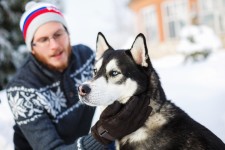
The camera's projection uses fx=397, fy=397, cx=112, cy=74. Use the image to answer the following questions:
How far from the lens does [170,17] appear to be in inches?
831

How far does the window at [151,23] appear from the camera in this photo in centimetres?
2188

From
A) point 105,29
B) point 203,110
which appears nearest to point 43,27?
point 203,110

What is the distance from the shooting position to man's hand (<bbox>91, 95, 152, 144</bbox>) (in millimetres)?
2502

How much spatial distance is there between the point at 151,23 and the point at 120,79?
20.0 meters

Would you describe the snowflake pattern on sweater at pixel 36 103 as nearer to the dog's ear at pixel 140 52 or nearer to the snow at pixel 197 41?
the dog's ear at pixel 140 52

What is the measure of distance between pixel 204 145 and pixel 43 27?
5.40 ft

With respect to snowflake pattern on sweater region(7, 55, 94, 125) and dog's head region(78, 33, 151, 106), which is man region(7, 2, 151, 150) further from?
dog's head region(78, 33, 151, 106)

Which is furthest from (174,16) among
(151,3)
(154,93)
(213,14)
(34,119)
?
(154,93)

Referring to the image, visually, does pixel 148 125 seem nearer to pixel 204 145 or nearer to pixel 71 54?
pixel 204 145

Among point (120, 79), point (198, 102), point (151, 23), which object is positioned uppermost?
point (120, 79)

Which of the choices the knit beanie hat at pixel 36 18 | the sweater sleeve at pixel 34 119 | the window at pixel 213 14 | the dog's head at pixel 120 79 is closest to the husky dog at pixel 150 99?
the dog's head at pixel 120 79

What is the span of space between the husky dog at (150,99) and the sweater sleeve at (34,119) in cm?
59

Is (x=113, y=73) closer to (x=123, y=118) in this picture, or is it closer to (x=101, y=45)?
(x=123, y=118)

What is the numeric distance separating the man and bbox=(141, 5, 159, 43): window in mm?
18515
